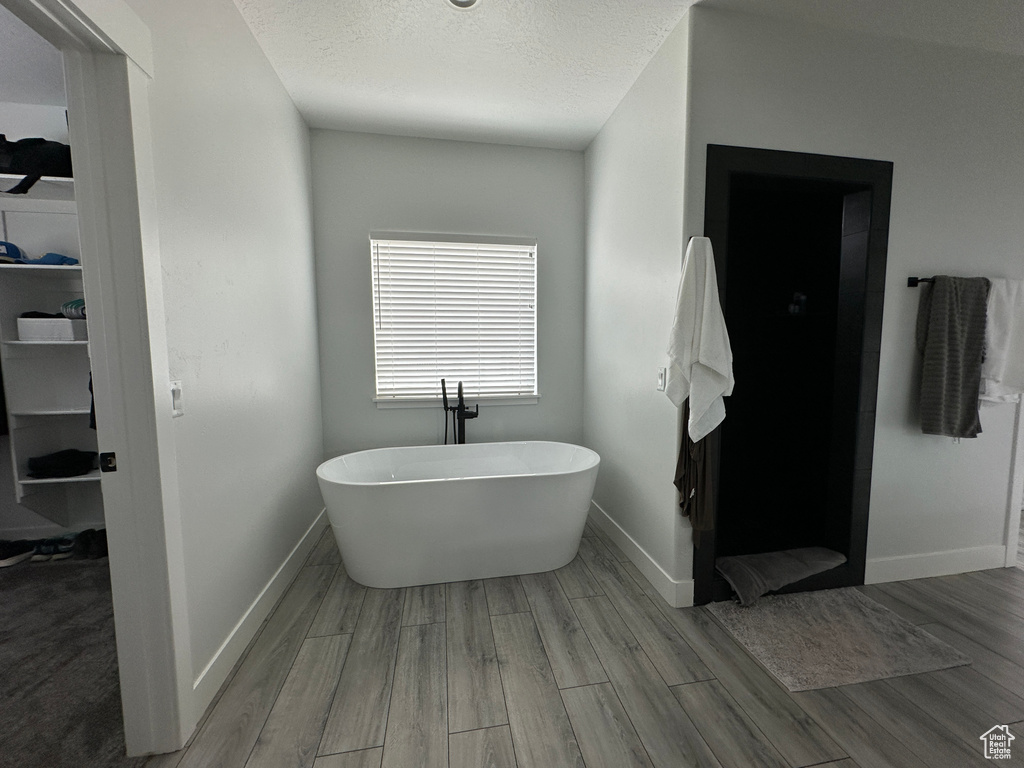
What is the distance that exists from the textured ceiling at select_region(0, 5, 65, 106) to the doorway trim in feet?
4.02

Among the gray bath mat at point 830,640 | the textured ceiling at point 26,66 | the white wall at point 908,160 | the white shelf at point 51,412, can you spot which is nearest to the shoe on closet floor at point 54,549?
the white shelf at point 51,412

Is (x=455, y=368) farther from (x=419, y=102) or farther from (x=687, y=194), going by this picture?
(x=687, y=194)

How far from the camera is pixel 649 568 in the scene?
240cm

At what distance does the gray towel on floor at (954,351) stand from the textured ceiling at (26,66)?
4.36 meters

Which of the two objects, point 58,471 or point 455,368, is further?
point 455,368

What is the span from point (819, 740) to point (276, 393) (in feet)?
8.77

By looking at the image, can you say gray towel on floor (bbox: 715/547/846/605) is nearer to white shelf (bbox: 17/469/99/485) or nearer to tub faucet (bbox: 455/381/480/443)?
tub faucet (bbox: 455/381/480/443)

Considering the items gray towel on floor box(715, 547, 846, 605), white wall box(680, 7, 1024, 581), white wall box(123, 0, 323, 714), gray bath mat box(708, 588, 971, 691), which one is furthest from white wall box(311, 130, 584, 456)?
gray bath mat box(708, 588, 971, 691)

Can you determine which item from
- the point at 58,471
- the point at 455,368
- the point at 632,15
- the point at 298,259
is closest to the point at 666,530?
the point at 455,368

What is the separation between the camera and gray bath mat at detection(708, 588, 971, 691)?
5.68 ft

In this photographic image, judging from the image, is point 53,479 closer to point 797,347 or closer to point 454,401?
point 454,401

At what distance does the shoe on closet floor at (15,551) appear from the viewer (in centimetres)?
259

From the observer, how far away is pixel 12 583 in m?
2.40

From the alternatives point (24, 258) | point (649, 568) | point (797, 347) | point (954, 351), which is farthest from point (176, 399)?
point (954, 351)
